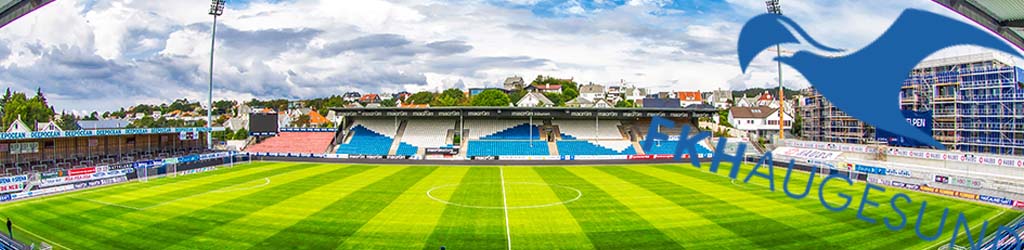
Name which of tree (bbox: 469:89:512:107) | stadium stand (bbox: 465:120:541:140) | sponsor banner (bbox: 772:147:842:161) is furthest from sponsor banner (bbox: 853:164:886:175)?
tree (bbox: 469:89:512:107)

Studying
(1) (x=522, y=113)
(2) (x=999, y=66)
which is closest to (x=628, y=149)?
(1) (x=522, y=113)

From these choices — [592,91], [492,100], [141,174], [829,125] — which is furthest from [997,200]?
[592,91]

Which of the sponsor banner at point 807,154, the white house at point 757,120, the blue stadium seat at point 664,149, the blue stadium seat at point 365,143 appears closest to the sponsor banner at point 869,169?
the sponsor banner at point 807,154

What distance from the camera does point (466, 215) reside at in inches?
880

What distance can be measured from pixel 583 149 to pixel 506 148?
7716 mm

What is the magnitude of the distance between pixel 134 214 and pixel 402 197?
10974 millimetres

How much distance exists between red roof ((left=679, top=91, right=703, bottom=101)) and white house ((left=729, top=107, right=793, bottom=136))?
169 feet

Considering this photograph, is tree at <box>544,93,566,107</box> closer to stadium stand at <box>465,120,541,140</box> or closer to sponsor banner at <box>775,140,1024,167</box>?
stadium stand at <box>465,120,541,140</box>

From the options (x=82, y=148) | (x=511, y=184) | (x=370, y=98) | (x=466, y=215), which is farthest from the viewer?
(x=370, y=98)

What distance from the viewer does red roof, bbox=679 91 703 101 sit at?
12671cm

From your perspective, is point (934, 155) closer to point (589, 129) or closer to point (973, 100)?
point (973, 100)

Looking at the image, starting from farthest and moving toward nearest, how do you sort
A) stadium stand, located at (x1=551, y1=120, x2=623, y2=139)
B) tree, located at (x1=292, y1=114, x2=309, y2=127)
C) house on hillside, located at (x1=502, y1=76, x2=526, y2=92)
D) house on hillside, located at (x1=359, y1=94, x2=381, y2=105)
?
house on hillside, located at (x1=359, y1=94, x2=381, y2=105)
house on hillside, located at (x1=502, y1=76, x2=526, y2=92)
tree, located at (x1=292, y1=114, x2=309, y2=127)
stadium stand, located at (x1=551, y1=120, x2=623, y2=139)

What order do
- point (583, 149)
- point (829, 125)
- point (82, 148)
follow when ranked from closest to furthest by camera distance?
point (82, 148)
point (583, 149)
point (829, 125)

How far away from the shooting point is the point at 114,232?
19.2m
